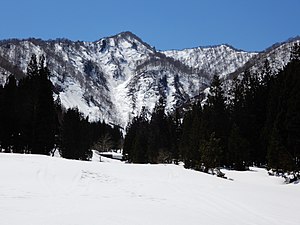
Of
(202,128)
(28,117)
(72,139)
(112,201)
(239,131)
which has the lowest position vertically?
(112,201)

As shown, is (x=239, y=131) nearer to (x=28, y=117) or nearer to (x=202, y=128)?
(x=202, y=128)

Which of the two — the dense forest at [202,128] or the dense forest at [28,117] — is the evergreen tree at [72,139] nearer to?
the dense forest at [202,128]

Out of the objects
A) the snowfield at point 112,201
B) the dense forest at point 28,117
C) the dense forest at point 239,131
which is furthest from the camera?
the dense forest at point 28,117

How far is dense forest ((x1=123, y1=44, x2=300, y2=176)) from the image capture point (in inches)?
1160

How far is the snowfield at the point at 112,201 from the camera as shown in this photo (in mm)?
9672

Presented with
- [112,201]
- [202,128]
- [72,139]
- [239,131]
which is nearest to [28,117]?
[72,139]

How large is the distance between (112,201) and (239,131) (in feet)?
138

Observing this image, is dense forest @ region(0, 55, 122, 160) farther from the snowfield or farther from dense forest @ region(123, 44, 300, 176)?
dense forest @ region(123, 44, 300, 176)

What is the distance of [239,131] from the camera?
5234cm

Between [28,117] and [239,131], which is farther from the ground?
[239,131]

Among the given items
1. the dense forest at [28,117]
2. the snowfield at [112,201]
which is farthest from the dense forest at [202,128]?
the snowfield at [112,201]

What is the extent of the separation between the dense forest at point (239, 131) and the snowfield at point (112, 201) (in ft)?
33.4

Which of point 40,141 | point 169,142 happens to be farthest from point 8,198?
point 169,142

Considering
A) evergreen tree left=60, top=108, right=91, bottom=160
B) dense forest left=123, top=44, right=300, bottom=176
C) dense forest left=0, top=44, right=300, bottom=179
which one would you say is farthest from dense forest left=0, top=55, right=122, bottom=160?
dense forest left=123, top=44, right=300, bottom=176
